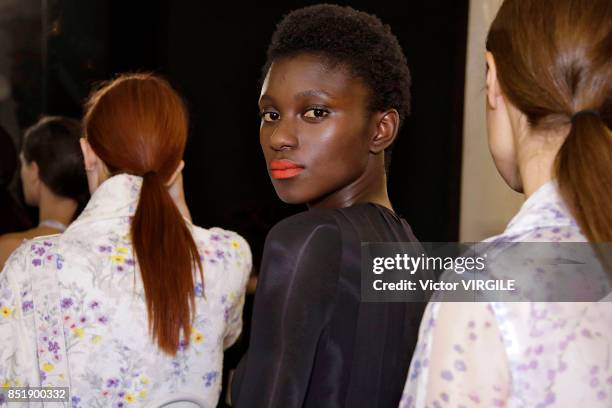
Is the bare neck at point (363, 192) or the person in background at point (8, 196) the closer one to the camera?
the bare neck at point (363, 192)

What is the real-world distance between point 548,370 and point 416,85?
193 cm

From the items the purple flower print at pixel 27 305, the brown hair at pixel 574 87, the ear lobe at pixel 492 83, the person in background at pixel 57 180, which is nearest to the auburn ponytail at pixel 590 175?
the brown hair at pixel 574 87

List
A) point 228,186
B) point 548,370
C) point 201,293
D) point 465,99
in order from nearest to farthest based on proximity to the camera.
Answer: point 548,370 < point 201,293 < point 465,99 < point 228,186

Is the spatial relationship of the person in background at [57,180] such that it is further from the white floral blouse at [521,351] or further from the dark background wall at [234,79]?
the white floral blouse at [521,351]

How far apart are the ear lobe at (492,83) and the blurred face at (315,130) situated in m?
0.34

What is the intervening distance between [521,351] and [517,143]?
0.24m

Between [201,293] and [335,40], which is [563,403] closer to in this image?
[335,40]

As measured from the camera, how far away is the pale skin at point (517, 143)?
0.91 meters

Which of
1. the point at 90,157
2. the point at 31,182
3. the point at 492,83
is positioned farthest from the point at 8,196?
the point at 492,83

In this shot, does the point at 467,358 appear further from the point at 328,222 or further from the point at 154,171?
the point at 154,171

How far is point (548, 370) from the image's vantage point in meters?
0.85

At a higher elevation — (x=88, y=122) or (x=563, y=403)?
(x=88, y=122)

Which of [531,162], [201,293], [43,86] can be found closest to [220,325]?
[201,293]

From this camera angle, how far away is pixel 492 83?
3.11 ft
